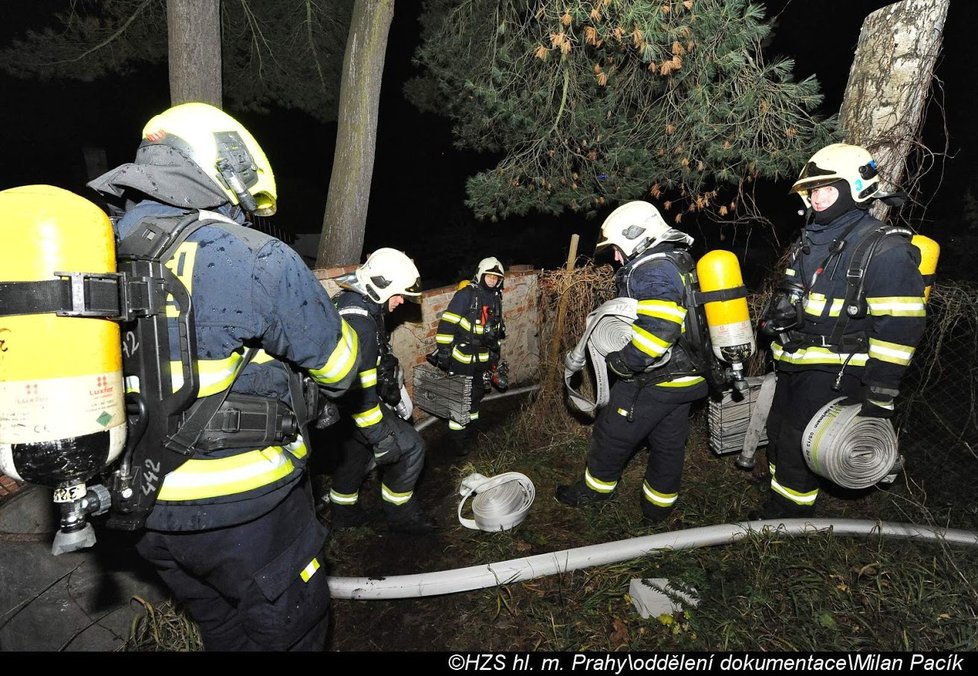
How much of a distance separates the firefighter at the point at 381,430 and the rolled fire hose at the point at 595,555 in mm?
706

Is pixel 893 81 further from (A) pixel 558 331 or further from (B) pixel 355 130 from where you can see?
(B) pixel 355 130

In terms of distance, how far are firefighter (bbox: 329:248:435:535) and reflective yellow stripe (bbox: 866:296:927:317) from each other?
2.92 metres

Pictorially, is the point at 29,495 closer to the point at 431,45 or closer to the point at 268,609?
the point at 268,609

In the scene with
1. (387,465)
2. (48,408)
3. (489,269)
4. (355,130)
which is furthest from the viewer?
(355,130)

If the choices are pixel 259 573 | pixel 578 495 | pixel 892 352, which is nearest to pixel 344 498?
pixel 578 495

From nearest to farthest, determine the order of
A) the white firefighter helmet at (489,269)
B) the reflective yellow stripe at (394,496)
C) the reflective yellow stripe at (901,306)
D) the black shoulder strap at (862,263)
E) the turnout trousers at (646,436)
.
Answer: the reflective yellow stripe at (901,306)
the black shoulder strap at (862,263)
the turnout trousers at (646,436)
the reflective yellow stripe at (394,496)
the white firefighter helmet at (489,269)

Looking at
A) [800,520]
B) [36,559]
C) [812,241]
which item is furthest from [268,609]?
[812,241]

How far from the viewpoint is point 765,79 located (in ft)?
13.9

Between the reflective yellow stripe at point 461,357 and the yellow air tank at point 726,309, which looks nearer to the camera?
the yellow air tank at point 726,309

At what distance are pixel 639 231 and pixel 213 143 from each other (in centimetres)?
253

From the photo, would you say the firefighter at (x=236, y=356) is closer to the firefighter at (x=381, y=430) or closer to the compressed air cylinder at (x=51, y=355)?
the compressed air cylinder at (x=51, y=355)

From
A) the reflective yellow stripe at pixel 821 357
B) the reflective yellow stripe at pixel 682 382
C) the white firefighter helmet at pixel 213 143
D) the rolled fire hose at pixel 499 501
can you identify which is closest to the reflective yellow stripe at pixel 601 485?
the rolled fire hose at pixel 499 501

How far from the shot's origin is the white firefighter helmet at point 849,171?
3.24m

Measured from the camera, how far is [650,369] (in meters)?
3.40
